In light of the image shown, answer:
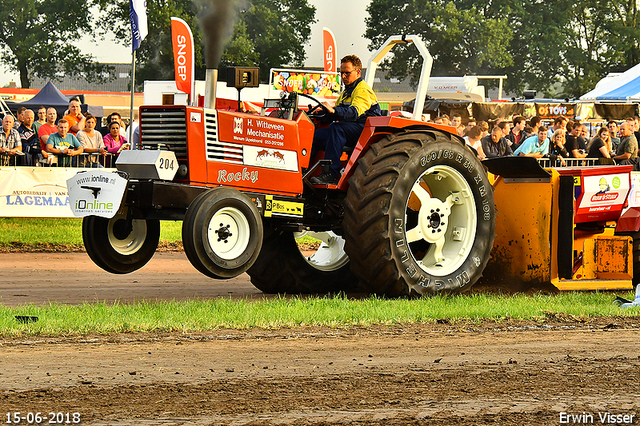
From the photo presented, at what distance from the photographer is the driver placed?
820 cm

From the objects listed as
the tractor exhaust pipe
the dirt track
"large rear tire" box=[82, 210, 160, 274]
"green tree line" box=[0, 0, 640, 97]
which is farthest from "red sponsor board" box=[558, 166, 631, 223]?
"green tree line" box=[0, 0, 640, 97]

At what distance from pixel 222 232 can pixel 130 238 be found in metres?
1.04

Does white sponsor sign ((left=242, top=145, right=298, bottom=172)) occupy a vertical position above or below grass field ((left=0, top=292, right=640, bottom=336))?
above

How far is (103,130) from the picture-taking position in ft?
59.3

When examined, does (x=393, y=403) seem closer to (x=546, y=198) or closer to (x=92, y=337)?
(x=92, y=337)

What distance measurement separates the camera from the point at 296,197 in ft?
26.9

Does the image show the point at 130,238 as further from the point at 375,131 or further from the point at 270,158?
the point at 375,131

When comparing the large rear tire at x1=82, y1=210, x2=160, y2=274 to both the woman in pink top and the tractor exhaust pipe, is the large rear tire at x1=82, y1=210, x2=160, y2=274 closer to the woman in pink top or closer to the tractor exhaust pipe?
the tractor exhaust pipe

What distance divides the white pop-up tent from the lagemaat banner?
17.4 m

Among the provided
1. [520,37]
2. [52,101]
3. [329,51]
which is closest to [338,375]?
[52,101]

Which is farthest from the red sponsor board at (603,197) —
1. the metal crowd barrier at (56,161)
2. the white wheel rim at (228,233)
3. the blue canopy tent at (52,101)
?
the blue canopy tent at (52,101)

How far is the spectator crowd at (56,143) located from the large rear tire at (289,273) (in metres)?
5.62

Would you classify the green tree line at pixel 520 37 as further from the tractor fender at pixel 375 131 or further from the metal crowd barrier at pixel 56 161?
the tractor fender at pixel 375 131

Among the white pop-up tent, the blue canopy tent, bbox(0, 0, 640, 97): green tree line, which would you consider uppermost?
bbox(0, 0, 640, 97): green tree line
